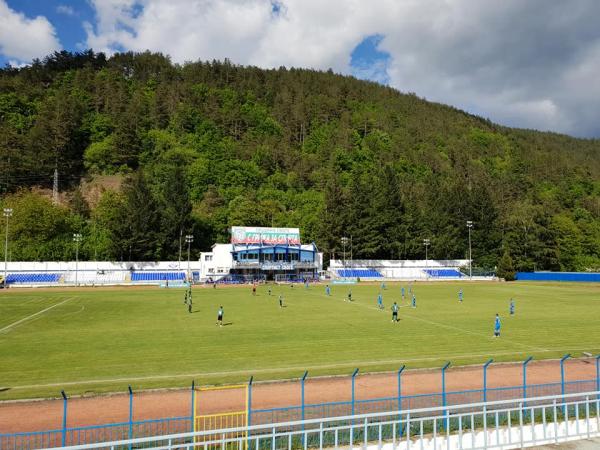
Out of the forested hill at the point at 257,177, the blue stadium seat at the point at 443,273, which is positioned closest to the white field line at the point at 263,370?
the blue stadium seat at the point at 443,273

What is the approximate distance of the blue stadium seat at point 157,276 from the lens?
8810cm

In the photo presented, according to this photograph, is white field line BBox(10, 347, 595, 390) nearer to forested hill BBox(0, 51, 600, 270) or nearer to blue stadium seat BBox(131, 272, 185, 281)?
blue stadium seat BBox(131, 272, 185, 281)

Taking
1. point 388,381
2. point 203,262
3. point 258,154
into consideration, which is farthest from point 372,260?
point 388,381

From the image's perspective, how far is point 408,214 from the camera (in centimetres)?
11569

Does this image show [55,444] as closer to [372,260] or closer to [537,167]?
[372,260]

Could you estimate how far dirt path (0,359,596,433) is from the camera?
15297 mm

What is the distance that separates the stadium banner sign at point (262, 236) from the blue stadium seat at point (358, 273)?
12447mm

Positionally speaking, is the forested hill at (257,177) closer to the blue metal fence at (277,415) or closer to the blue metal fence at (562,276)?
the blue metal fence at (562,276)

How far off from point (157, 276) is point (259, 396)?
76.4 metres

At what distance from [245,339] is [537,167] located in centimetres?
17827

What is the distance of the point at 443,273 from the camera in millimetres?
102250

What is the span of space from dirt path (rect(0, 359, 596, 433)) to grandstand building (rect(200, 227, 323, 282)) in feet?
221

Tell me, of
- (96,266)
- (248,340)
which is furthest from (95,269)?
(248,340)

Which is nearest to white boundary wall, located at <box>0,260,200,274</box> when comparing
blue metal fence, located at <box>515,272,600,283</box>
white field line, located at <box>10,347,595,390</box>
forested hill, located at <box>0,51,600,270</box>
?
forested hill, located at <box>0,51,600,270</box>
